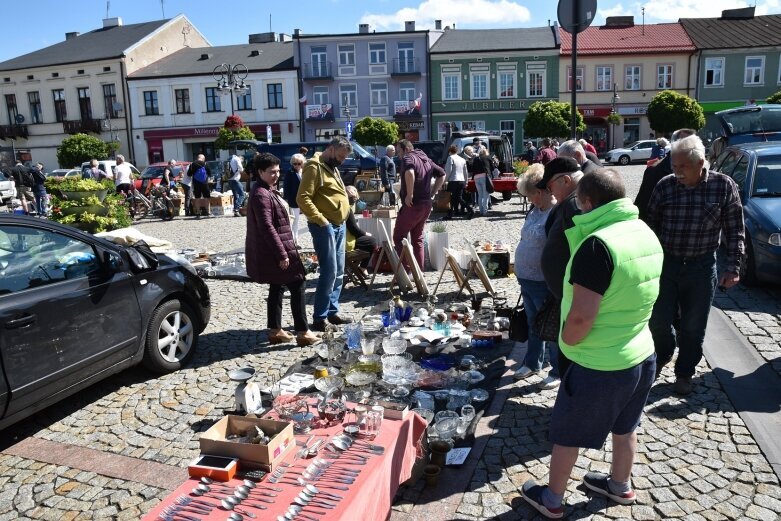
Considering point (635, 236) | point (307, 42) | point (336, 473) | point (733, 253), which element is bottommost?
point (336, 473)

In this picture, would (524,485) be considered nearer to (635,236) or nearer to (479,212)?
(635,236)

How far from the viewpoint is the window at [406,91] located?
41250 mm

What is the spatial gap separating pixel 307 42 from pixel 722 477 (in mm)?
41362

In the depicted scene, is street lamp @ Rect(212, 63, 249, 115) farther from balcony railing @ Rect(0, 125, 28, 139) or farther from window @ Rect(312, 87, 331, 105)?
balcony railing @ Rect(0, 125, 28, 139)

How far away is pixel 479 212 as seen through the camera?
1534 cm

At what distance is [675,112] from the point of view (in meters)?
34.7

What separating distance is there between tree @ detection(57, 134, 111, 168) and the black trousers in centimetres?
3697

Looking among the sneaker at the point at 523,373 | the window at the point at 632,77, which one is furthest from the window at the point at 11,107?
the sneaker at the point at 523,373

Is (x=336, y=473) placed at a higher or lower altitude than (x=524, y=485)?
higher

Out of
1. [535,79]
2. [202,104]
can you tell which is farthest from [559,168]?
[202,104]

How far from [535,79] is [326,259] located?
38031mm

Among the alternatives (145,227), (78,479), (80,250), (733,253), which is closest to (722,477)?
(733,253)

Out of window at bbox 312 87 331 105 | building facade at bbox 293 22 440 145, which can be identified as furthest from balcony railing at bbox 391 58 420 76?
window at bbox 312 87 331 105

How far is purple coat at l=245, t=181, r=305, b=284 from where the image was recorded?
213 inches
